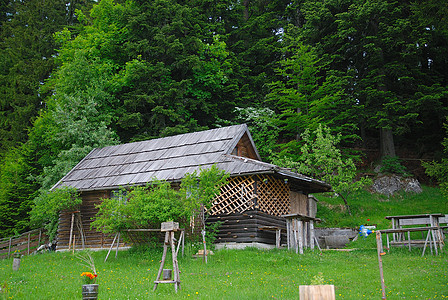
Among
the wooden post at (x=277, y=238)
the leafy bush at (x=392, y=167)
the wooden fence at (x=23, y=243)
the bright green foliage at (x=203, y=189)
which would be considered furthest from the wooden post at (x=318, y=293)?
the leafy bush at (x=392, y=167)

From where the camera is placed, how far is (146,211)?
14.6 meters

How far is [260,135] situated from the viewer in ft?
96.9

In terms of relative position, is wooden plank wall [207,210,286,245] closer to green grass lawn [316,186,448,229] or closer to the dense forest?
green grass lawn [316,186,448,229]

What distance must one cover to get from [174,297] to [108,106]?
23.5 meters

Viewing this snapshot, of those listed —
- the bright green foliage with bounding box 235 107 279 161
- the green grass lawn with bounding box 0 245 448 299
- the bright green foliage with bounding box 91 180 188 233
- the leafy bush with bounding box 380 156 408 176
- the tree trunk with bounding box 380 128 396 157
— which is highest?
the bright green foliage with bounding box 235 107 279 161

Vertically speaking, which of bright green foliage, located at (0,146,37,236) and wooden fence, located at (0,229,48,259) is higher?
bright green foliage, located at (0,146,37,236)

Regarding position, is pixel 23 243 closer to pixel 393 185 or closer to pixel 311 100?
pixel 311 100

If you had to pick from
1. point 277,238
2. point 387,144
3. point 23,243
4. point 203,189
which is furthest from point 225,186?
point 387,144

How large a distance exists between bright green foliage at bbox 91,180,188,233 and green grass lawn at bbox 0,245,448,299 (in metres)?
1.29

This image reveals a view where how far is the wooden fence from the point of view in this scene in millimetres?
24250

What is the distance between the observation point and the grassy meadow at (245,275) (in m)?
9.37

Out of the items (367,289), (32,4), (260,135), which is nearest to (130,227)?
(367,289)

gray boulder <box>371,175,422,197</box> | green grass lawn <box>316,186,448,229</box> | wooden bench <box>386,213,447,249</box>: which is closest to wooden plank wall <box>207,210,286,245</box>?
wooden bench <box>386,213,447,249</box>

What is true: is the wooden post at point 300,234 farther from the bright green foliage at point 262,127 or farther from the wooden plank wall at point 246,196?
the bright green foliage at point 262,127
